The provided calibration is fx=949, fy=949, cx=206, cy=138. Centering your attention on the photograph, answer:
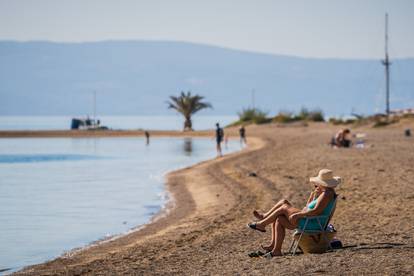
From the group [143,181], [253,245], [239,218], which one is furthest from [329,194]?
[143,181]

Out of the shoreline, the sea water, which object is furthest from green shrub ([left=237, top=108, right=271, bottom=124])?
the shoreline

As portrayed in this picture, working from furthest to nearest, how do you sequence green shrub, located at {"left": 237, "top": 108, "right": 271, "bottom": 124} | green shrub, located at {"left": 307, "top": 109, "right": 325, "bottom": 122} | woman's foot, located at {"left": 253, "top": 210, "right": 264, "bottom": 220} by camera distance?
green shrub, located at {"left": 237, "top": 108, "right": 271, "bottom": 124}
green shrub, located at {"left": 307, "top": 109, "right": 325, "bottom": 122}
woman's foot, located at {"left": 253, "top": 210, "right": 264, "bottom": 220}

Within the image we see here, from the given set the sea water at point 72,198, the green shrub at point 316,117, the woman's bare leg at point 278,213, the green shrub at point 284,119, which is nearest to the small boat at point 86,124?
the green shrub at point 284,119

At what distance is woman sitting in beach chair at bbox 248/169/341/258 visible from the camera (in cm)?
1105

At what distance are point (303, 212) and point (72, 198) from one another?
552 inches

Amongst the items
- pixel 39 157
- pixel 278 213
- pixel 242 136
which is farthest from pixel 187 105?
pixel 278 213

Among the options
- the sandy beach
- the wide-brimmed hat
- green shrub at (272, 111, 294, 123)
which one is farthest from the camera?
green shrub at (272, 111, 294, 123)

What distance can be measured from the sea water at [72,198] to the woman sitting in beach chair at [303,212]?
4.32 meters

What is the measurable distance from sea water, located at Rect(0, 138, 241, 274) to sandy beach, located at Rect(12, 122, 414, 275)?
0.70 metres

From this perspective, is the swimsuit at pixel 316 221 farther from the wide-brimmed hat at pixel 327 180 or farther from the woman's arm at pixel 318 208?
the wide-brimmed hat at pixel 327 180

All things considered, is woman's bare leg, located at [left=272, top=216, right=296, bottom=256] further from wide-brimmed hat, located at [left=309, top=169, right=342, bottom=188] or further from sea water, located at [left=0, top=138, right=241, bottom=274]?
sea water, located at [left=0, top=138, right=241, bottom=274]

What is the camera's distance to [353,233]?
42.9 ft

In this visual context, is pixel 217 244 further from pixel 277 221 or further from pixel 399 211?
pixel 399 211

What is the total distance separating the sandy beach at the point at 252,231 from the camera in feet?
35.0
